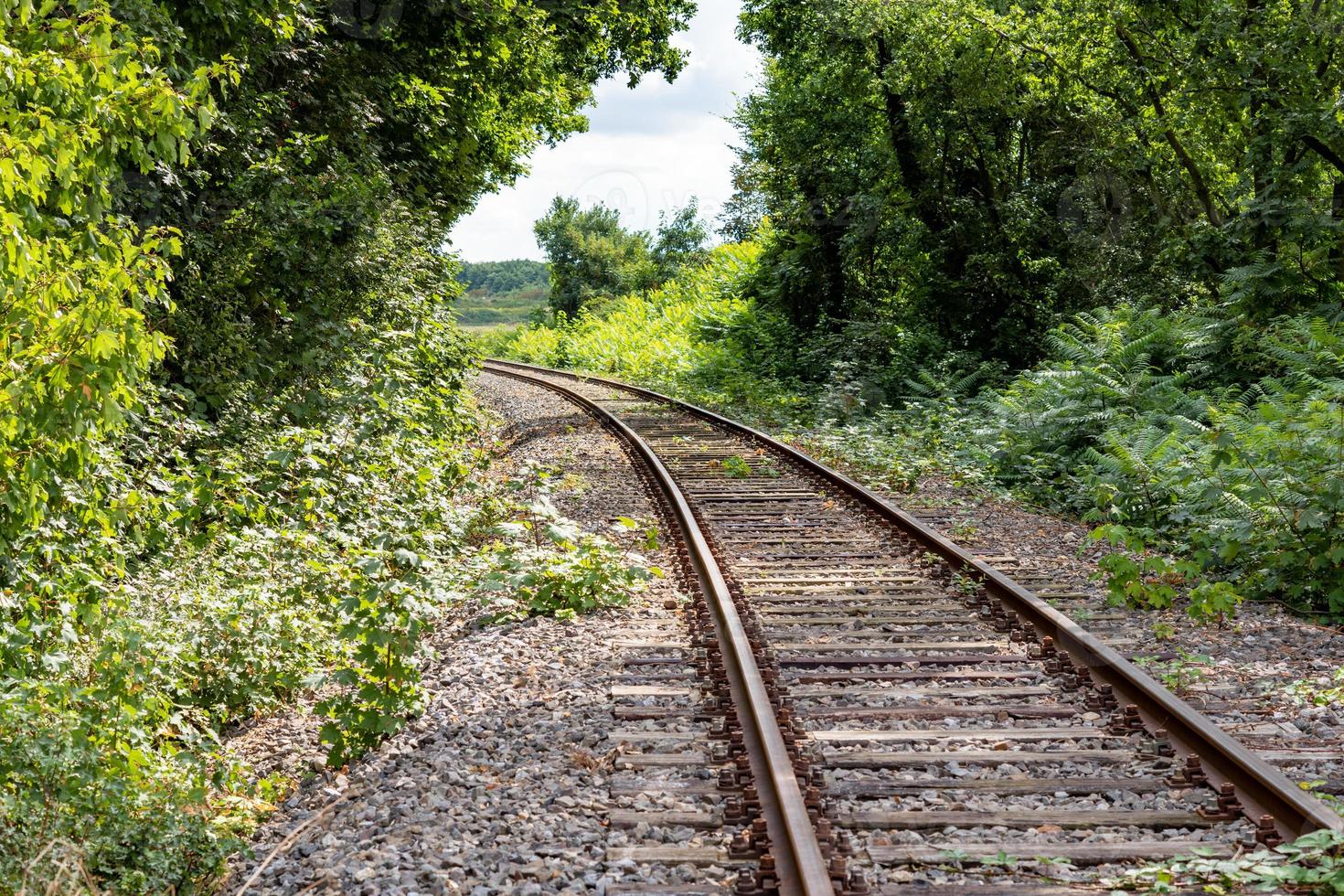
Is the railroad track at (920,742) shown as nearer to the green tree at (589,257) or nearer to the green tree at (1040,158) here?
the green tree at (1040,158)

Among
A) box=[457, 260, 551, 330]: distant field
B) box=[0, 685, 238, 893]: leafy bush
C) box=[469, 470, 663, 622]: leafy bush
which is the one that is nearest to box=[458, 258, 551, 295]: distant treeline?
box=[457, 260, 551, 330]: distant field

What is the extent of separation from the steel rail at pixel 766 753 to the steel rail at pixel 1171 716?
1.66 meters

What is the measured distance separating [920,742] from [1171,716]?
1.12m

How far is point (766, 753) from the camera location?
14.0ft

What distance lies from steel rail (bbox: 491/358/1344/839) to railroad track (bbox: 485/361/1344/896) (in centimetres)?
1

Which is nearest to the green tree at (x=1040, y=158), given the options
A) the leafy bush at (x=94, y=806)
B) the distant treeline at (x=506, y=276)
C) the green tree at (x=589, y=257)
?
the leafy bush at (x=94, y=806)

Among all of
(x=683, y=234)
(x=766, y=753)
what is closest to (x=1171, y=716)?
(x=766, y=753)

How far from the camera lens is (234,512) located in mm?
8539

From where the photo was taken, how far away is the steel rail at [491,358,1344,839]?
364 centimetres

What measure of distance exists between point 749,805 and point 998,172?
18.1 m

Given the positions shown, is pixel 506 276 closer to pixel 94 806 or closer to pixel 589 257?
pixel 589 257

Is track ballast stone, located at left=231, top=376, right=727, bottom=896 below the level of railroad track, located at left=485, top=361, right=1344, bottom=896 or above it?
below

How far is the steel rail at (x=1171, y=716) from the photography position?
11.9 feet

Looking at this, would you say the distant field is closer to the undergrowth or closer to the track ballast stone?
the undergrowth
